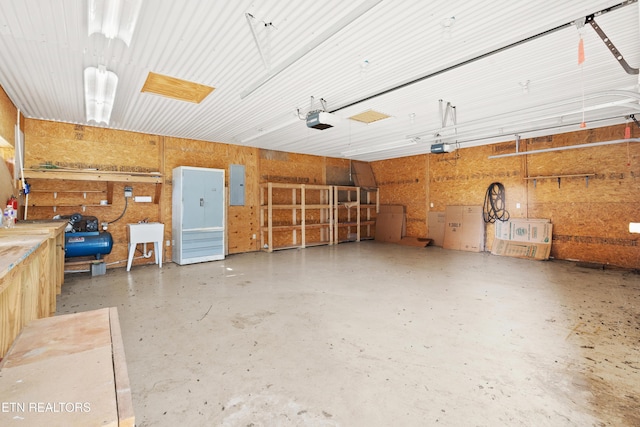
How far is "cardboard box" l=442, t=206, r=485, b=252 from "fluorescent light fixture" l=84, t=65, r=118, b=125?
801 centimetres

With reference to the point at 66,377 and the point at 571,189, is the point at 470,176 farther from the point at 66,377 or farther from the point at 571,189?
the point at 66,377

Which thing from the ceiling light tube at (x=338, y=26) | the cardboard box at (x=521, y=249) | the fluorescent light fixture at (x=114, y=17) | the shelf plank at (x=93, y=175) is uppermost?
the fluorescent light fixture at (x=114, y=17)

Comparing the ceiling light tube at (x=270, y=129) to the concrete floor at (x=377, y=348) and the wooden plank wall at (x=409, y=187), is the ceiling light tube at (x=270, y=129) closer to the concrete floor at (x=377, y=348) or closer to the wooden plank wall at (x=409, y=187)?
the concrete floor at (x=377, y=348)

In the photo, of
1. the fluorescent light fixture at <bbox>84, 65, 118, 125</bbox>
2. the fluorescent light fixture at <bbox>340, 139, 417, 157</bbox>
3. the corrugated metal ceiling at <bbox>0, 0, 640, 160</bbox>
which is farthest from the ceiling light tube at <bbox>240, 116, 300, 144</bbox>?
the fluorescent light fixture at <bbox>340, 139, 417, 157</bbox>

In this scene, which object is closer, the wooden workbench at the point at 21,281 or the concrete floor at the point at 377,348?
the wooden workbench at the point at 21,281

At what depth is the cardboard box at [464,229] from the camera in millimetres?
7715

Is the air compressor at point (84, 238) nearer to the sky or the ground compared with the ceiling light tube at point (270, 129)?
nearer to the ground

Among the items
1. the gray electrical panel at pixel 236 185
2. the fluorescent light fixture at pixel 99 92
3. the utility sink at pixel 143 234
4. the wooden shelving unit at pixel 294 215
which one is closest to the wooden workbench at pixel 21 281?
the fluorescent light fixture at pixel 99 92

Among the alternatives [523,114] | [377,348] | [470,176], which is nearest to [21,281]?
[377,348]

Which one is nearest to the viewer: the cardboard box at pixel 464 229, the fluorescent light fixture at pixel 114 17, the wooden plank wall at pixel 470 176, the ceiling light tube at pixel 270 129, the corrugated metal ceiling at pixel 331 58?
the fluorescent light fixture at pixel 114 17

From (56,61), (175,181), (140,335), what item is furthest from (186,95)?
(140,335)

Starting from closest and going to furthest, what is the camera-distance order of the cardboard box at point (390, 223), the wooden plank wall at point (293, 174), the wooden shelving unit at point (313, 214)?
1. the wooden shelving unit at point (313, 214)
2. the wooden plank wall at point (293, 174)
3. the cardboard box at point (390, 223)

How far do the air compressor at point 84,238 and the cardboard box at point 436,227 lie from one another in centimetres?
800

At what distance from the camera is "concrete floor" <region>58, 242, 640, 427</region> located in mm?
1831
